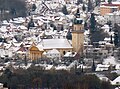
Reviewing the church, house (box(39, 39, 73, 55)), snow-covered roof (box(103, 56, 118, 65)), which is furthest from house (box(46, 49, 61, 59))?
snow-covered roof (box(103, 56, 118, 65))

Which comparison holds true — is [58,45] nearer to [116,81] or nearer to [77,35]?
[77,35]

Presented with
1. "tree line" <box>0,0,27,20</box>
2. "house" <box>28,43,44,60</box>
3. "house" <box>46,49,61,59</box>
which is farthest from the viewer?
"tree line" <box>0,0,27,20</box>

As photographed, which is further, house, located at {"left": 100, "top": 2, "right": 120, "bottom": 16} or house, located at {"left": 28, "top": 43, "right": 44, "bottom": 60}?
house, located at {"left": 100, "top": 2, "right": 120, "bottom": 16}

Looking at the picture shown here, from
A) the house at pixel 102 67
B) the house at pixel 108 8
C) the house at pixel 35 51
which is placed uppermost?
the house at pixel 102 67

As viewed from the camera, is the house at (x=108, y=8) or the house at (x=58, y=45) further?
the house at (x=108, y=8)

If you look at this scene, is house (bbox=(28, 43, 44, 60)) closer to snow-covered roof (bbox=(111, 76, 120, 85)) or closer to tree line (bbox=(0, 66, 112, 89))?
tree line (bbox=(0, 66, 112, 89))

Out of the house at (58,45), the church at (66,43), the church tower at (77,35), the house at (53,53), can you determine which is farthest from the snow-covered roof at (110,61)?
the house at (58,45)

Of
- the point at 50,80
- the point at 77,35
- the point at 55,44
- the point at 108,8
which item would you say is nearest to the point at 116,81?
the point at 50,80

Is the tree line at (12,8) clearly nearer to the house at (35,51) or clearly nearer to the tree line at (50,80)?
the house at (35,51)

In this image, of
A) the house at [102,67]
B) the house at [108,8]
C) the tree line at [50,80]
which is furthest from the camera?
the house at [108,8]

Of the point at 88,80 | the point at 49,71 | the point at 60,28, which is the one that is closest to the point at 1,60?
the point at 49,71

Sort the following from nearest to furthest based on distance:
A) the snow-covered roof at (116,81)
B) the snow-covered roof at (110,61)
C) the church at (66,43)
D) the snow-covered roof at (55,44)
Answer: the snow-covered roof at (116,81) → the snow-covered roof at (110,61) → the church at (66,43) → the snow-covered roof at (55,44)
